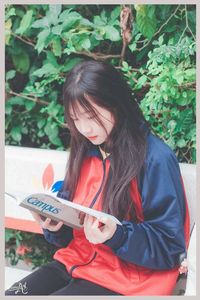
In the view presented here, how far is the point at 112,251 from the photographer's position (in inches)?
69.7

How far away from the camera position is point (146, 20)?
7.28 ft

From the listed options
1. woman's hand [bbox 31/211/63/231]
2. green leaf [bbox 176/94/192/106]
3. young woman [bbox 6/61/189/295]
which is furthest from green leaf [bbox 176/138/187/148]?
woman's hand [bbox 31/211/63/231]

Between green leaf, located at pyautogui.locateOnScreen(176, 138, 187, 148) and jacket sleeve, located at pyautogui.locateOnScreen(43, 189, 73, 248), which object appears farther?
green leaf, located at pyautogui.locateOnScreen(176, 138, 187, 148)

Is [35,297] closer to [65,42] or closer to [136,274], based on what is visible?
[136,274]

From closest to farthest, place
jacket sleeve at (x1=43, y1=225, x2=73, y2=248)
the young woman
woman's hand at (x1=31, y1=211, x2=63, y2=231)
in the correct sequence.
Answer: the young woman, woman's hand at (x1=31, y1=211, x2=63, y2=231), jacket sleeve at (x1=43, y1=225, x2=73, y2=248)

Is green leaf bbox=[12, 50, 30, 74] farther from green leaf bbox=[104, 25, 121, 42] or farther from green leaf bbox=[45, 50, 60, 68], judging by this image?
green leaf bbox=[104, 25, 121, 42]

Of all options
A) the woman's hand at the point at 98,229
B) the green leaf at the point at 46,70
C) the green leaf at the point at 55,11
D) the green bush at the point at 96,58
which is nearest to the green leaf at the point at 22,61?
the green bush at the point at 96,58

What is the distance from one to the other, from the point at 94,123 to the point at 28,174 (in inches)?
27.4

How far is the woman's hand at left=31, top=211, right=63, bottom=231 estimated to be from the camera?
1815 mm

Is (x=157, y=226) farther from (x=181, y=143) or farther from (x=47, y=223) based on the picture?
(x=181, y=143)

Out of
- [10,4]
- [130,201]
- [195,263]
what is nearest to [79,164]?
[130,201]

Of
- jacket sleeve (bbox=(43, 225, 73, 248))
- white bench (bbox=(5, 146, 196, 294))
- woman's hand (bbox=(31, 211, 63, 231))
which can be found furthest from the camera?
white bench (bbox=(5, 146, 196, 294))

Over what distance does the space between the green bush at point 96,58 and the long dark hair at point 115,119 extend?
346 mm

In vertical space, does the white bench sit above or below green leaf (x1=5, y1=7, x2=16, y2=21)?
below
